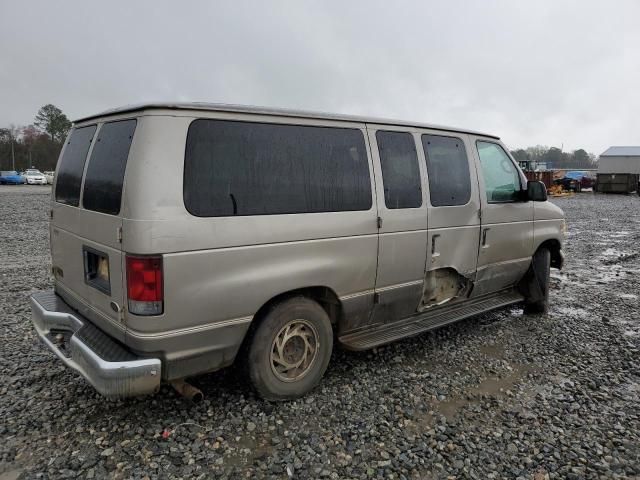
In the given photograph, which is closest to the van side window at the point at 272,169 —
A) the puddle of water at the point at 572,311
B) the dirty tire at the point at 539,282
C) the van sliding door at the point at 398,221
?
the van sliding door at the point at 398,221

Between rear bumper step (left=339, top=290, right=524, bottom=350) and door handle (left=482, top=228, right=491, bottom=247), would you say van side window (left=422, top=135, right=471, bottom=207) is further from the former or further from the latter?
rear bumper step (left=339, top=290, right=524, bottom=350)

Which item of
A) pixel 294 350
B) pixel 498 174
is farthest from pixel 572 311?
pixel 294 350

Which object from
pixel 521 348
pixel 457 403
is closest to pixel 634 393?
pixel 521 348

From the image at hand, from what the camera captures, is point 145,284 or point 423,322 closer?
point 145,284

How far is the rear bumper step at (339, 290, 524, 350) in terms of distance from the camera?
3.99 metres

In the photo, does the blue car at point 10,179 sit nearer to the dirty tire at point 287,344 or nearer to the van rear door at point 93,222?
the van rear door at point 93,222

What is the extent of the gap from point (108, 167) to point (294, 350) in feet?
6.17

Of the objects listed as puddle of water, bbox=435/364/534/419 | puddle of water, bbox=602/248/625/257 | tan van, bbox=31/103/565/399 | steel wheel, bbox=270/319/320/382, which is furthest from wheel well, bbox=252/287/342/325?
puddle of water, bbox=602/248/625/257

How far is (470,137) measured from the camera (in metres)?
4.96

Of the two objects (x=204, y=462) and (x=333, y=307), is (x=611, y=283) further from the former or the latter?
(x=204, y=462)

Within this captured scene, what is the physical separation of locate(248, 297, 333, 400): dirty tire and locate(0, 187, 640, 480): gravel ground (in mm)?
138

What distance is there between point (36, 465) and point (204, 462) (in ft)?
3.28

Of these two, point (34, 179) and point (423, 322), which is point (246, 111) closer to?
point (423, 322)

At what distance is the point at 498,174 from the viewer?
17.0 ft
